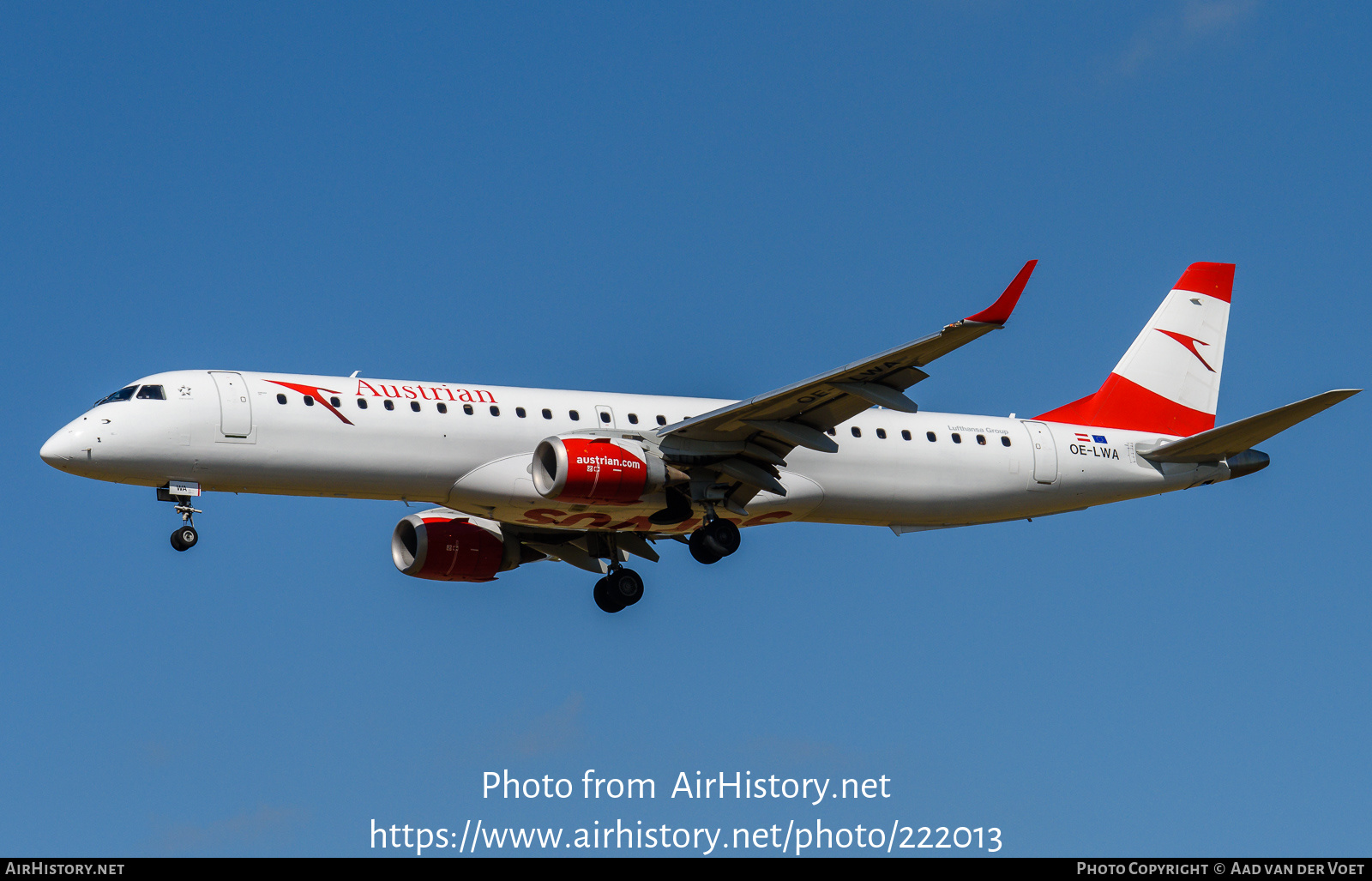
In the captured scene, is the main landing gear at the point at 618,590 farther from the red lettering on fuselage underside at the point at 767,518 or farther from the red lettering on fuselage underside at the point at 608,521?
the red lettering on fuselage underside at the point at 767,518

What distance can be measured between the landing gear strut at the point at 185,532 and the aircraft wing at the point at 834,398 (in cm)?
927

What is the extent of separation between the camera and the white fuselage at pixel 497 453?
3284 centimetres

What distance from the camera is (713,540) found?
35.8 m

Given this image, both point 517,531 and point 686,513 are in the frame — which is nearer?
point 686,513

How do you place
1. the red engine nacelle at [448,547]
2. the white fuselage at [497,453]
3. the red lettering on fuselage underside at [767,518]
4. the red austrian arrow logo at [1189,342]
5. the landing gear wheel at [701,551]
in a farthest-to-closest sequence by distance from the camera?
1. the red austrian arrow logo at [1189,342]
2. the red engine nacelle at [448,547]
3. the red lettering on fuselage underside at [767,518]
4. the landing gear wheel at [701,551]
5. the white fuselage at [497,453]

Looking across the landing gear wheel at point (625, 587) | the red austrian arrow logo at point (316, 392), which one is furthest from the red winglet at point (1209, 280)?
the red austrian arrow logo at point (316, 392)

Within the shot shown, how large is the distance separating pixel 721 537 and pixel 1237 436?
464 inches

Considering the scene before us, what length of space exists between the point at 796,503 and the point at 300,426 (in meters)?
10.4

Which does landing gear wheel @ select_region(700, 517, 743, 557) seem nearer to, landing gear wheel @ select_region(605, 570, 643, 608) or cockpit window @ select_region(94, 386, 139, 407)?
landing gear wheel @ select_region(605, 570, 643, 608)

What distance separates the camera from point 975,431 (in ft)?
127

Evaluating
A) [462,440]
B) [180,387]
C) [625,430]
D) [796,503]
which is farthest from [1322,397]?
[180,387]

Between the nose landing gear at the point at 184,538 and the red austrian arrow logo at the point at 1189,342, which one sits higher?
the red austrian arrow logo at the point at 1189,342

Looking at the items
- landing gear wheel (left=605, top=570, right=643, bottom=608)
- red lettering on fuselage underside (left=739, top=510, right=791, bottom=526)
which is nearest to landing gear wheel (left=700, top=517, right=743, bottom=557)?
red lettering on fuselage underside (left=739, top=510, right=791, bottom=526)
